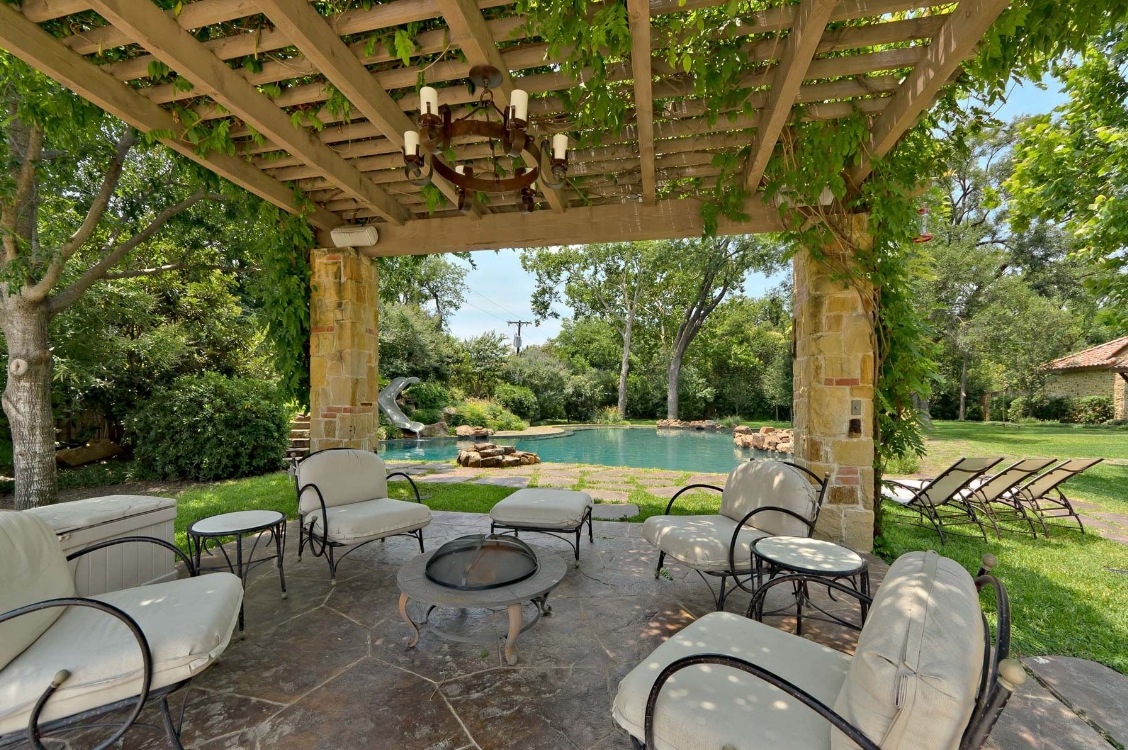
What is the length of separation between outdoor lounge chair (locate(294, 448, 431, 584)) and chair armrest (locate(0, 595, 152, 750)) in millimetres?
1384

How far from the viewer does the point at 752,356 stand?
2038cm

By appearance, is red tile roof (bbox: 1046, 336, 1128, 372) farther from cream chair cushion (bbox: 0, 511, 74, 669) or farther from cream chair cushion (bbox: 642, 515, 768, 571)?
cream chair cushion (bbox: 0, 511, 74, 669)

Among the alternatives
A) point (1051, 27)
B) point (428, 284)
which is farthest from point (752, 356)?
point (1051, 27)

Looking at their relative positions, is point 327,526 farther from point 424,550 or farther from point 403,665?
point 403,665

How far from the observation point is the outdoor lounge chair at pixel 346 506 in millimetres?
3064

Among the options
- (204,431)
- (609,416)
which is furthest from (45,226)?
(609,416)

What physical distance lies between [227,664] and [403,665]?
0.83 meters

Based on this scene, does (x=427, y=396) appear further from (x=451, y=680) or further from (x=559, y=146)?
(x=451, y=680)

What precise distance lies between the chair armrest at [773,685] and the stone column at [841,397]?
289 centimetres

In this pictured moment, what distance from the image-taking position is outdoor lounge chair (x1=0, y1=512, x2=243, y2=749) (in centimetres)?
Answer: 139

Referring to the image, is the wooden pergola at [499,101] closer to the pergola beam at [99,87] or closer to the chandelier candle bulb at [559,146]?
the pergola beam at [99,87]

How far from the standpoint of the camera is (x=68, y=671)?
4.68 feet

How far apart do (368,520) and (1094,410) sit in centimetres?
2190

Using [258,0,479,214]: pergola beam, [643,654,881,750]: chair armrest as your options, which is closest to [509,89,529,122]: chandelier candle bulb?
[258,0,479,214]: pergola beam
